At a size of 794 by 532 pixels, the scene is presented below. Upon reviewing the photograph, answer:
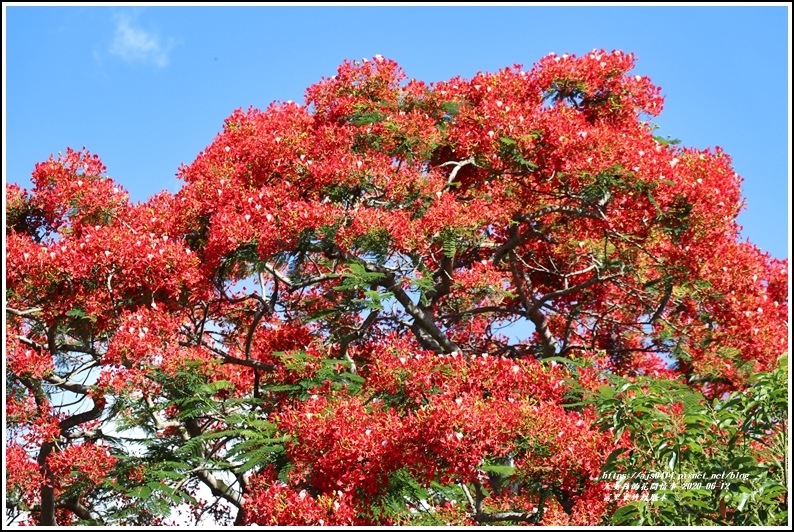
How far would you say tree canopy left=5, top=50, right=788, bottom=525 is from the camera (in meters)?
5.89

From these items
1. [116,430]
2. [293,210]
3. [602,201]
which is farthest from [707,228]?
[116,430]

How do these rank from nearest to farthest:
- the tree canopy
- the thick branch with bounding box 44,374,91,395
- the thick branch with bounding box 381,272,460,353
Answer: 1. the tree canopy
2. the thick branch with bounding box 44,374,91,395
3. the thick branch with bounding box 381,272,460,353

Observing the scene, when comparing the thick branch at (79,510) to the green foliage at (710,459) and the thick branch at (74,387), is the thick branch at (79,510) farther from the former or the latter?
the green foliage at (710,459)

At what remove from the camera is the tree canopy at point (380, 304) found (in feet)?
19.3

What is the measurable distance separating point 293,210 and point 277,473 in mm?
2195

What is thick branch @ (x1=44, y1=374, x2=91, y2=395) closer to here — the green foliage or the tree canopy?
the tree canopy

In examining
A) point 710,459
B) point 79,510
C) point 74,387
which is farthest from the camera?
point 79,510

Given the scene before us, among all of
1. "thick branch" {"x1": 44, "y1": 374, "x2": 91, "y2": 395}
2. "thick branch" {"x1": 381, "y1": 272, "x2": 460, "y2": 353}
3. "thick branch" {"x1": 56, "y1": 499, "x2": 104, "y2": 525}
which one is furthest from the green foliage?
"thick branch" {"x1": 56, "y1": 499, "x2": 104, "y2": 525}

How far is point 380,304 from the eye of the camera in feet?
22.9

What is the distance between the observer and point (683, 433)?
4.20m

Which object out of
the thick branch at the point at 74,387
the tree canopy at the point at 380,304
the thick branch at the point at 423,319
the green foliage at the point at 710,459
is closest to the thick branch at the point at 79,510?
the tree canopy at the point at 380,304

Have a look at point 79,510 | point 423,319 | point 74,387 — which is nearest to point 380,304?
point 423,319

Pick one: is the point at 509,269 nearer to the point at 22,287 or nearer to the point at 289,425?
the point at 289,425

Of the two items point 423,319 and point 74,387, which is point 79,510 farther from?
point 423,319
